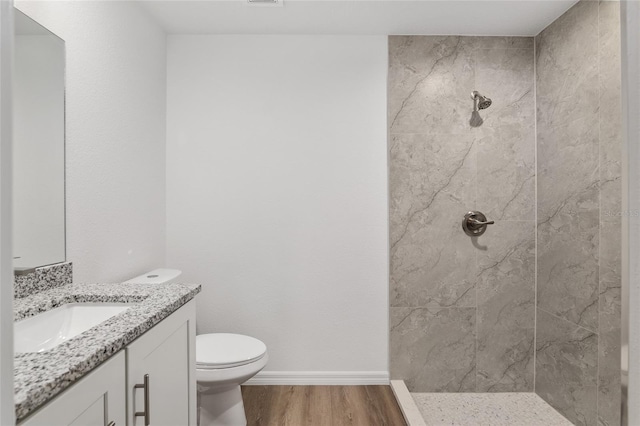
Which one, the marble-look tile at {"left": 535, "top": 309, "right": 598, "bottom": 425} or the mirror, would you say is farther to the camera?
the marble-look tile at {"left": 535, "top": 309, "right": 598, "bottom": 425}

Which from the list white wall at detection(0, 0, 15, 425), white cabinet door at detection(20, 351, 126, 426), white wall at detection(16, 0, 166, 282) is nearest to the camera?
white wall at detection(0, 0, 15, 425)

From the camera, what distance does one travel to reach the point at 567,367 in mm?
2109

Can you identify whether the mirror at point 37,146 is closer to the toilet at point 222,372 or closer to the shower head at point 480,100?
the toilet at point 222,372

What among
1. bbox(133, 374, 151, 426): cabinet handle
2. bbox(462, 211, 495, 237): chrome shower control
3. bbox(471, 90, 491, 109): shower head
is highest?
bbox(471, 90, 491, 109): shower head

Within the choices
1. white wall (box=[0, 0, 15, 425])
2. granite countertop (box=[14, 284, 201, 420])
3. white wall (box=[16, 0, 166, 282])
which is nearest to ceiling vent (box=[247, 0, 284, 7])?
white wall (box=[16, 0, 166, 282])

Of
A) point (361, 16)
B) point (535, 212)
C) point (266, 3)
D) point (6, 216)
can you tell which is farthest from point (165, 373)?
point (535, 212)

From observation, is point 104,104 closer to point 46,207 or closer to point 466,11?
point 46,207

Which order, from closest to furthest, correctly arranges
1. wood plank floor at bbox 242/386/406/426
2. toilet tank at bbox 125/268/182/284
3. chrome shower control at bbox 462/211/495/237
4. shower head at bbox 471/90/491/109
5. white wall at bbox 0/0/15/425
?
white wall at bbox 0/0/15/425
toilet tank at bbox 125/268/182/284
wood plank floor at bbox 242/386/406/426
shower head at bbox 471/90/491/109
chrome shower control at bbox 462/211/495/237

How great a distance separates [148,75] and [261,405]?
83.6 inches

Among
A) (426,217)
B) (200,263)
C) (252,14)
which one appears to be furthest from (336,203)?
(252,14)

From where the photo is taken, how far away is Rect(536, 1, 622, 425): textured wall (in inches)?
70.4

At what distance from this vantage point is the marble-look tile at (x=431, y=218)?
7.98 ft

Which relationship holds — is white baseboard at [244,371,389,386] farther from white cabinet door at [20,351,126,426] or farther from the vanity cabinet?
white cabinet door at [20,351,126,426]

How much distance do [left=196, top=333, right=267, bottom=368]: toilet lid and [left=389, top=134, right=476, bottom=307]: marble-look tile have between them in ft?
3.31
